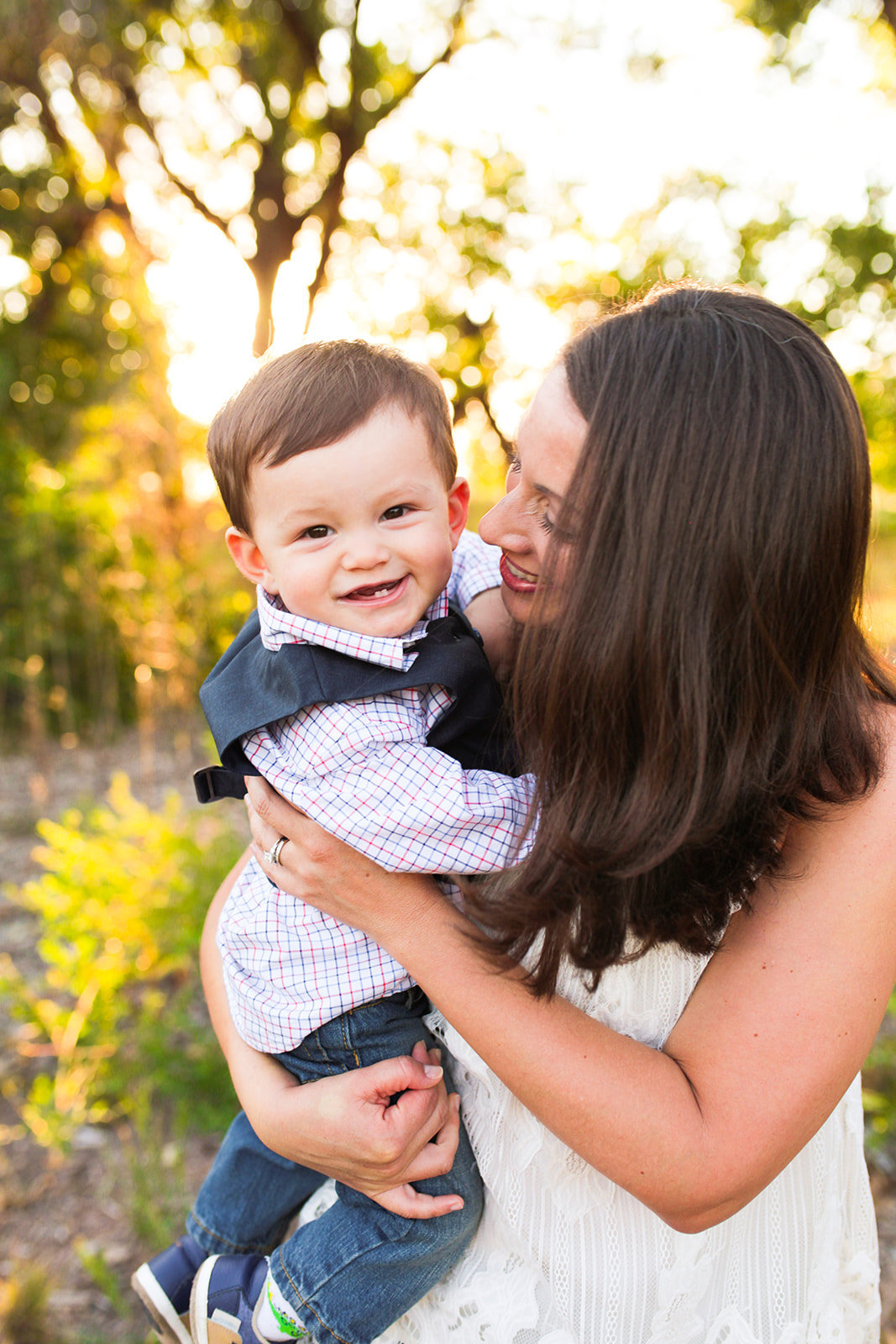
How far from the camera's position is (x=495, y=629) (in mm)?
1597

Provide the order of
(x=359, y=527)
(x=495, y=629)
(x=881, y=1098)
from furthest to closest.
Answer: (x=881, y=1098), (x=495, y=629), (x=359, y=527)

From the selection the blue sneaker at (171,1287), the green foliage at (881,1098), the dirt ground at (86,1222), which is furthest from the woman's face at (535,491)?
the green foliage at (881,1098)

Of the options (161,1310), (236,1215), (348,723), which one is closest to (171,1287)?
(161,1310)

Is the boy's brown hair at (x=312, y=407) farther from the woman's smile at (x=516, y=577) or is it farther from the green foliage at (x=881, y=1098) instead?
the green foliage at (x=881, y=1098)

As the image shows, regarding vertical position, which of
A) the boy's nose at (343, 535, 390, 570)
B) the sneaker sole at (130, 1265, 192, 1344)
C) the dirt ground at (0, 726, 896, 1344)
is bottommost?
the dirt ground at (0, 726, 896, 1344)

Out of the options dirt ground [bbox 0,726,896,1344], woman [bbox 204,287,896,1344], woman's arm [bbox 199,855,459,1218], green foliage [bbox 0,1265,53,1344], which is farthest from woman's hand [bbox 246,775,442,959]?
green foliage [bbox 0,1265,53,1344]

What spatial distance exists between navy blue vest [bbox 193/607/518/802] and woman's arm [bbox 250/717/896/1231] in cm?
31

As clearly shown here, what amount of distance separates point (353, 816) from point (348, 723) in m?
0.13

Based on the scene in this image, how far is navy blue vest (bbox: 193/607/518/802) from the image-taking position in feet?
4.32

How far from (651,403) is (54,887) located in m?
2.82

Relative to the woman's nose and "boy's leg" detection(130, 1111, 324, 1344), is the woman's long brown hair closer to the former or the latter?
the woman's nose

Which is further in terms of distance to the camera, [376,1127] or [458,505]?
Answer: [458,505]

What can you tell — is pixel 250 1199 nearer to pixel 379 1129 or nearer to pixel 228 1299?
pixel 228 1299

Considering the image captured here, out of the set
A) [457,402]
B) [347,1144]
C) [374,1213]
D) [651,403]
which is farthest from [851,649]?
[457,402]
